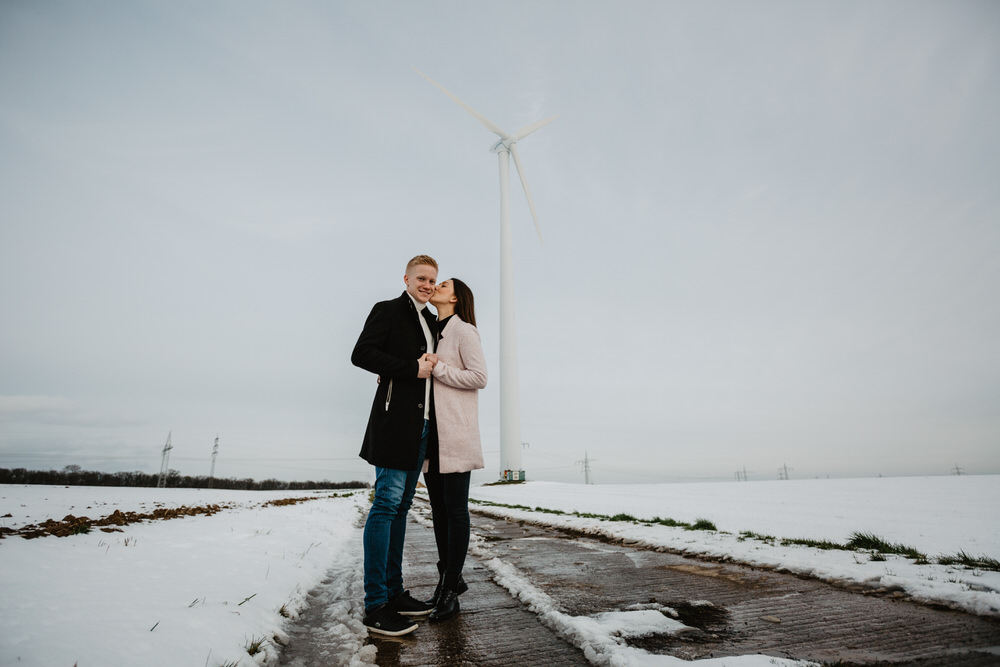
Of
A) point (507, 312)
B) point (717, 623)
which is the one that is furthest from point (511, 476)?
point (717, 623)

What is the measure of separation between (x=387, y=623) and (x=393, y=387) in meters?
1.41

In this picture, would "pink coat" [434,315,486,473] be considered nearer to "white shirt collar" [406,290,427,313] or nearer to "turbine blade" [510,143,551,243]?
"white shirt collar" [406,290,427,313]

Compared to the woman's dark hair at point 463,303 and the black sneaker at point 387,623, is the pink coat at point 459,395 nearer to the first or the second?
the woman's dark hair at point 463,303

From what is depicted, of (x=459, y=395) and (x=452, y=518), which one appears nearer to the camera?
(x=452, y=518)

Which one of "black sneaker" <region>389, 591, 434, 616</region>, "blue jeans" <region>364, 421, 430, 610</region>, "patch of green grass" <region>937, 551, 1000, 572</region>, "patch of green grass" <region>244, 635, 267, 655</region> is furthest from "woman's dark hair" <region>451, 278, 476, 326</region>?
"patch of green grass" <region>937, 551, 1000, 572</region>

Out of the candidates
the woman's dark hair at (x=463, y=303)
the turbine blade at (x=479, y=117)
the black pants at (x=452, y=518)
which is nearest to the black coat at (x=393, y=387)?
the black pants at (x=452, y=518)

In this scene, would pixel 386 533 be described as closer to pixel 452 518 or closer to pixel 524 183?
pixel 452 518

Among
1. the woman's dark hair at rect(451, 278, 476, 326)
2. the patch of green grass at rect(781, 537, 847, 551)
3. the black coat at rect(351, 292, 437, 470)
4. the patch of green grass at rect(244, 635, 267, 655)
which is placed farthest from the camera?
the patch of green grass at rect(781, 537, 847, 551)

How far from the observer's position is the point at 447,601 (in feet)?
9.80

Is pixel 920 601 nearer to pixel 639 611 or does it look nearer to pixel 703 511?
pixel 639 611

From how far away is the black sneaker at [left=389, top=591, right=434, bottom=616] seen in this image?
3.00 meters

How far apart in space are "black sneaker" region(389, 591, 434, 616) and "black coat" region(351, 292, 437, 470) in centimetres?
84

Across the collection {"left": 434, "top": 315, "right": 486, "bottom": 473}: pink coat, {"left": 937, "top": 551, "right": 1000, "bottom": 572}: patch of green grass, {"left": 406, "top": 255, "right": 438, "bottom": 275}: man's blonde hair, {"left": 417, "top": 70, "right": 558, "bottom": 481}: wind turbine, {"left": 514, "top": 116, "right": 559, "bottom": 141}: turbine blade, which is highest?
{"left": 514, "top": 116, "right": 559, "bottom": 141}: turbine blade

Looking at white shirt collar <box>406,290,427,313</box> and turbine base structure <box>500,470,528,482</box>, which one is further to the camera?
turbine base structure <box>500,470,528,482</box>
